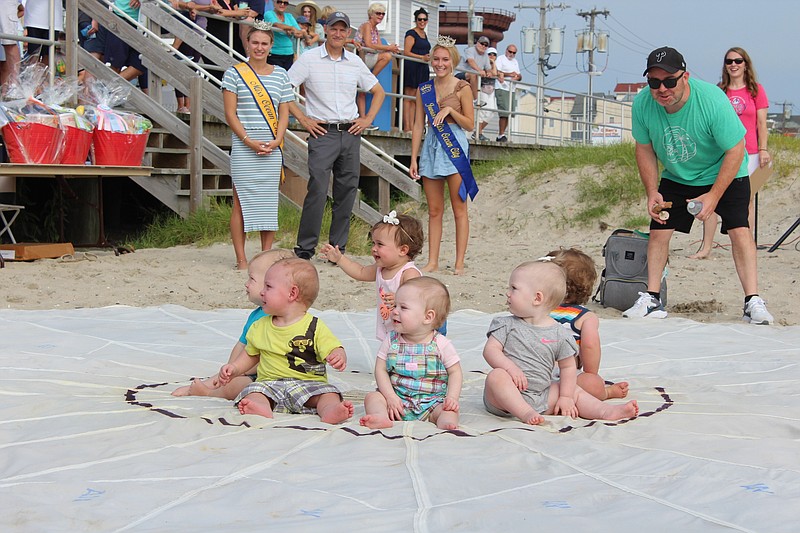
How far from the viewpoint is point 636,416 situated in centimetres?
364

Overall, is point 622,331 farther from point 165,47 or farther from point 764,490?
point 165,47

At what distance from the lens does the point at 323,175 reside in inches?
308

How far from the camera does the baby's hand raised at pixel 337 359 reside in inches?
143

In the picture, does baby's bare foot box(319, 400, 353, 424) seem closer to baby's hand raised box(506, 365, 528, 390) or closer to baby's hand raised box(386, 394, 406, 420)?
baby's hand raised box(386, 394, 406, 420)

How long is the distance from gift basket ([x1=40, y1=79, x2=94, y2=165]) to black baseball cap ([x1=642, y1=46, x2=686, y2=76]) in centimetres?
471

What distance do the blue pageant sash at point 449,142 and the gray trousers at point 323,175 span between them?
64 centimetres

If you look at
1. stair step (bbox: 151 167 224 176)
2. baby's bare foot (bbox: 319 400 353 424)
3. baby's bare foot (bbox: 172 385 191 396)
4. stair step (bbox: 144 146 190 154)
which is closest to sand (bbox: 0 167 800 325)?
stair step (bbox: 151 167 224 176)

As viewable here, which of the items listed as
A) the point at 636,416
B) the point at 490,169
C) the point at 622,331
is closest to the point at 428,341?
the point at 636,416

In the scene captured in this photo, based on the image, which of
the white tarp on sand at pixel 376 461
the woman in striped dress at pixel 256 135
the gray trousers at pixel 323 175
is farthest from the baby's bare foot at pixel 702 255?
the white tarp on sand at pixel 376 461

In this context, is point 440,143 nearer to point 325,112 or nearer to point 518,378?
point 325,112

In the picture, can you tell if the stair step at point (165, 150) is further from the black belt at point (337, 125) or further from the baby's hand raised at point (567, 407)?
the baby's hand raised at point (567, 407)

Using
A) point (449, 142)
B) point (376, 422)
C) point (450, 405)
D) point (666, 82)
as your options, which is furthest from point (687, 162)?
point (376, 422)

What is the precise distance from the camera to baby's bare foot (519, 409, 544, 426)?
348 centimetres

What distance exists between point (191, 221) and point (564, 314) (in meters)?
6.22
